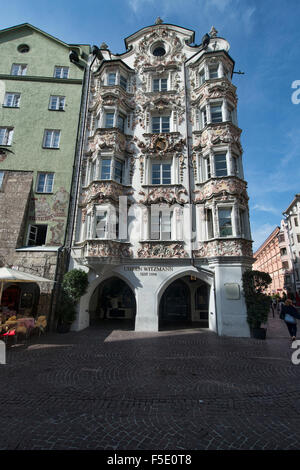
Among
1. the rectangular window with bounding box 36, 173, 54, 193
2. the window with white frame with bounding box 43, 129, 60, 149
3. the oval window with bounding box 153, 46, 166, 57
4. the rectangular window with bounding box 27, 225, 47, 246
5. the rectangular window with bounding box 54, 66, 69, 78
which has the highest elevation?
the oval window with bounding box 153, 46, 166, 57

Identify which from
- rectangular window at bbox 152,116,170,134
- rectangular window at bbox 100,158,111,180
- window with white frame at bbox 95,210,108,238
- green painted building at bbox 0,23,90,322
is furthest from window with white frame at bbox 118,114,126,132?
window with white frame at bbox 95,210,108,238

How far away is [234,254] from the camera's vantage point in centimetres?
1313

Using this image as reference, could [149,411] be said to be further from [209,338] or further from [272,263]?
[272,263]

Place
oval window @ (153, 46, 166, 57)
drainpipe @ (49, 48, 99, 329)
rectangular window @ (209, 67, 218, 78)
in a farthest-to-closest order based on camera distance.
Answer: oval window @ (153, 46, 166, 57), rectangular window @ (209, 67, 218, 78), drainpipe @ (49, 48, 99, 329)

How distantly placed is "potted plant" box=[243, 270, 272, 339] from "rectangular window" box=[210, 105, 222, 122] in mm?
10597

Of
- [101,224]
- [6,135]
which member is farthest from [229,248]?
[6,135]

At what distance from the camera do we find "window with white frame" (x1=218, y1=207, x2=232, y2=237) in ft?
45.3

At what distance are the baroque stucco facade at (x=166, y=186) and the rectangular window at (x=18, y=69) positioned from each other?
5988 millimetres

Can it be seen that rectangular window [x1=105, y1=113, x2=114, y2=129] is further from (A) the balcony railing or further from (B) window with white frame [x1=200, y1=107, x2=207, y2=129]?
(A) the balcony railing

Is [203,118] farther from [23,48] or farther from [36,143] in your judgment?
[23,48]

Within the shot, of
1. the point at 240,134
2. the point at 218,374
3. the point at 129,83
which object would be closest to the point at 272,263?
the point at 240,134

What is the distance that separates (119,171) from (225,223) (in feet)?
26.1

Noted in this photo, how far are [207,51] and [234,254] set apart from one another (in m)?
16.2

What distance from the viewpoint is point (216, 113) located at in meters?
16.1
